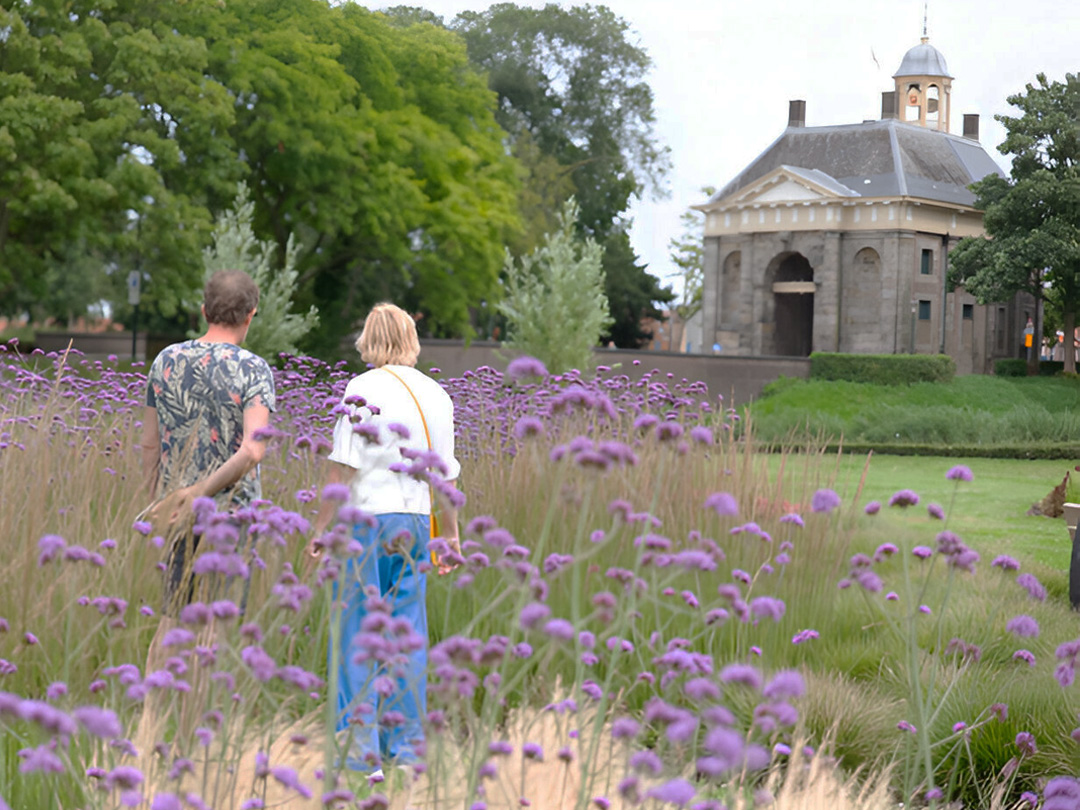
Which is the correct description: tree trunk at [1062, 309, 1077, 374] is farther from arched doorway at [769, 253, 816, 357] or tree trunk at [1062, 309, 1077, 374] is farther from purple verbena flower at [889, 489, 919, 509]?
purple verbena flower at [889, 489, 919, 509]

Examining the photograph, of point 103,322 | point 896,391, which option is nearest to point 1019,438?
point 896,391

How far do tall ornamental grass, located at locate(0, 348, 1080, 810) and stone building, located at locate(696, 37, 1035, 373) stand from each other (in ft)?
137

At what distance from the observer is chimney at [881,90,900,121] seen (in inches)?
2383

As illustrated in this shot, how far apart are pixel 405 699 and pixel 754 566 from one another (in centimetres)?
241

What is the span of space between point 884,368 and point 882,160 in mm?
20536

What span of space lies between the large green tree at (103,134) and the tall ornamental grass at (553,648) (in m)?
14.5

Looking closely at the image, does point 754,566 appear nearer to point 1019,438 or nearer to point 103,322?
point 1019,438

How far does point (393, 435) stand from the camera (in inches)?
156

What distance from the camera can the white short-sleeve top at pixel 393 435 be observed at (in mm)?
4074

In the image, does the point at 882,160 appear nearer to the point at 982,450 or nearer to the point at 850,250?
the point at 850,250

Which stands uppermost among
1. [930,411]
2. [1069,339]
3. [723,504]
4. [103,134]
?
[103,134]

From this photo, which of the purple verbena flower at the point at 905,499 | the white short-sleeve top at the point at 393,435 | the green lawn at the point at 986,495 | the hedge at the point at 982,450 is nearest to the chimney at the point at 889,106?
the hedge at the point at 982,450

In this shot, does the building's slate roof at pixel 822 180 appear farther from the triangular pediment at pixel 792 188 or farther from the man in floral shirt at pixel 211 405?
the man in floral shirt at pixel 211 405

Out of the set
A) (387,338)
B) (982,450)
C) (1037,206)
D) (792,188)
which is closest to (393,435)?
(387,338)
